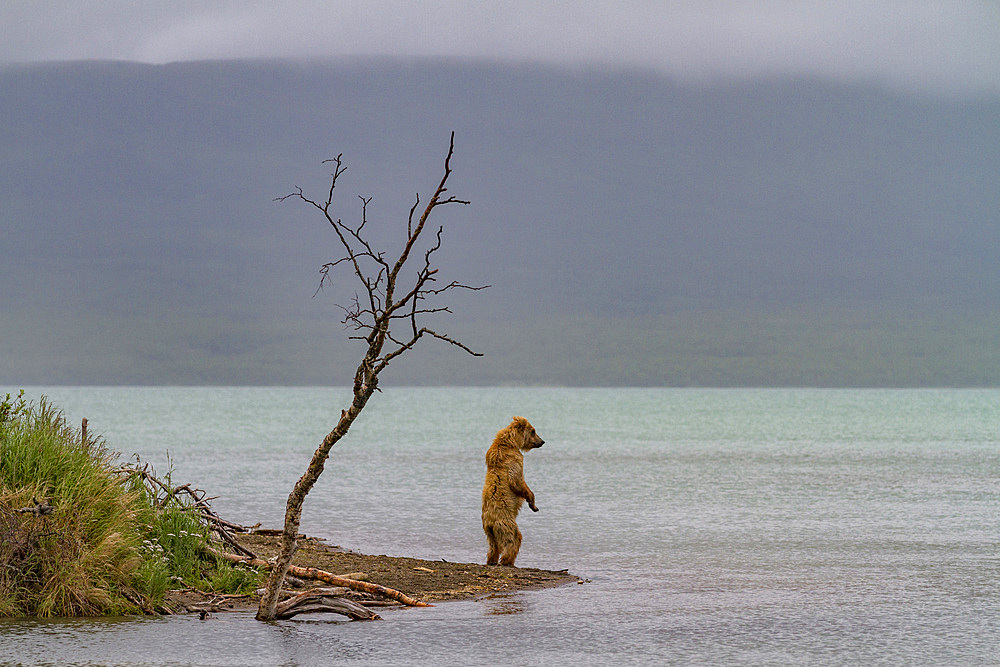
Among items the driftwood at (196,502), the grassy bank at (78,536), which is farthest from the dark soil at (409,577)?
the driftwood at (196,502)

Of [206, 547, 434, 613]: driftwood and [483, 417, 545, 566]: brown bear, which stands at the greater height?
[483, 417, 545, 566]: brown bear

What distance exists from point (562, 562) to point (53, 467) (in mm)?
6957

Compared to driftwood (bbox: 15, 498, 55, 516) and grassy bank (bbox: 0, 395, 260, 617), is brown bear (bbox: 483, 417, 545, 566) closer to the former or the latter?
grassy bank (bbox: 0, 395, 260, 617)

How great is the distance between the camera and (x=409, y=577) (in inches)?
512

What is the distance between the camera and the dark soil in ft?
37.5

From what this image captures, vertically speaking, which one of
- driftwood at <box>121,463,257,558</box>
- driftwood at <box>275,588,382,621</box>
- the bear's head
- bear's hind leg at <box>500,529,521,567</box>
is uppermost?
the bear's head

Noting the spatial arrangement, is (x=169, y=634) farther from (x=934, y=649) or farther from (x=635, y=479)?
(x=635, y=479)

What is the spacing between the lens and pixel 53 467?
1112cm

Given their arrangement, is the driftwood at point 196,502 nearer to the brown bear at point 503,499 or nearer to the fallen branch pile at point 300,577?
the fallen branch pile at point 300,577

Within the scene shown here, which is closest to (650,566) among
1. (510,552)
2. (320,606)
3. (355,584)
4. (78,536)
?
(510,552)

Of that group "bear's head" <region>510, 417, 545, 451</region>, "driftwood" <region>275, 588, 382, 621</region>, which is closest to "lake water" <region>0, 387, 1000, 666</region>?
"driftwood" <region>275, 588, 382, 621</region>

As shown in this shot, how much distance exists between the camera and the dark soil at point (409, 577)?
1142 centimetres

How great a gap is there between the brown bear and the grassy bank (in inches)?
117

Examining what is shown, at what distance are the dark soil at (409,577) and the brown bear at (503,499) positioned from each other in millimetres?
255
